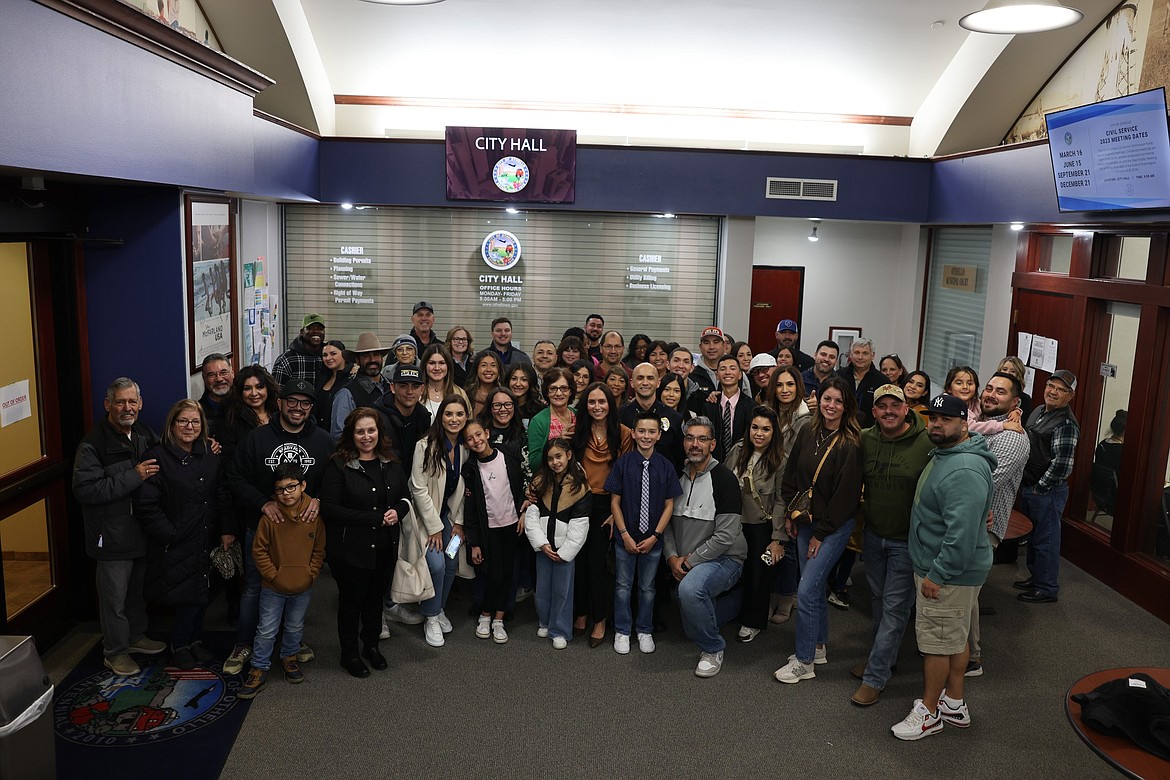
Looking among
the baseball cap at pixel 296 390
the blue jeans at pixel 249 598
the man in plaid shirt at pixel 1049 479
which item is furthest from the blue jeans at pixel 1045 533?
the blue jeans at pixel 249 598

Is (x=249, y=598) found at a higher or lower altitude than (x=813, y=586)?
lower

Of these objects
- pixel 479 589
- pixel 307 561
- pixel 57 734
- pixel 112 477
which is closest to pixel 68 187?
pixel 112 477

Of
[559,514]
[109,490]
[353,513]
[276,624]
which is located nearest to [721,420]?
[559,514]

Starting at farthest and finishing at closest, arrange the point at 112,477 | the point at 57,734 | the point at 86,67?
1. the point at 112,477
2. the point at 57,734
3. the point at 86,67

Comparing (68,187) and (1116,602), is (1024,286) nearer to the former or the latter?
(1116,602)

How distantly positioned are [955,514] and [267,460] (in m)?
3.60

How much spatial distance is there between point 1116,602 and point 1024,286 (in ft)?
9.60

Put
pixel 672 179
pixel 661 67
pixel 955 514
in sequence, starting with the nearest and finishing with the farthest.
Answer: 1. pixel 955 514
2. pixel 672 179
3. pixel 661 67

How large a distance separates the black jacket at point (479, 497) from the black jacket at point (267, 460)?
850 millimetres

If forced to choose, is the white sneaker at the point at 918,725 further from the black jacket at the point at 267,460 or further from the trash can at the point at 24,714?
the trash can at the point at 24,714

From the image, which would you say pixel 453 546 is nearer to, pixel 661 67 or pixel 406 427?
pixel 406 427

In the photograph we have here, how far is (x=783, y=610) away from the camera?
5.89 metres

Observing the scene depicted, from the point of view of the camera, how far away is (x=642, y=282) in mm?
9695

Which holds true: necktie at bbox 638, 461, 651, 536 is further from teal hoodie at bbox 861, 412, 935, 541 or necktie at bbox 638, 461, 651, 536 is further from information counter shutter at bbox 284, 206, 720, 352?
information counter shutter at bbox 284, 206, 720, 352
